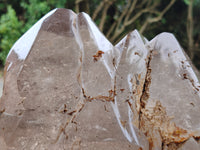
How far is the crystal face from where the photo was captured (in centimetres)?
107

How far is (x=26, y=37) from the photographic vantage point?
4.12 ft

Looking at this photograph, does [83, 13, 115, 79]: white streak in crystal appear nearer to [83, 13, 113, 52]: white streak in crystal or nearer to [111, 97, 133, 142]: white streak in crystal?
[83, 13, 113, 52]: white streak in crystal

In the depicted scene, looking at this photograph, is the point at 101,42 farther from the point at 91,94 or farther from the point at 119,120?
the point at 119,120

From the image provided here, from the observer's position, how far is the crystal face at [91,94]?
1.07 m

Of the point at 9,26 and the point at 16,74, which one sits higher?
the point at 16,74

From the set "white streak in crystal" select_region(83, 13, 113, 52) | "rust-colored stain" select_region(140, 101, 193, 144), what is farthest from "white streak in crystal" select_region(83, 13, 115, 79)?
"rust-colored stain" select_region(140, 101, 193, 144)

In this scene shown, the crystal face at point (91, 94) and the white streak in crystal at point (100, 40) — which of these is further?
the white streak in crystal at point (100, 40)

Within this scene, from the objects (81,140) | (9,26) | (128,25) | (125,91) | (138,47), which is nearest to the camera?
(81,140)

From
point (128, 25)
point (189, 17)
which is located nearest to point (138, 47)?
point (128, 25)

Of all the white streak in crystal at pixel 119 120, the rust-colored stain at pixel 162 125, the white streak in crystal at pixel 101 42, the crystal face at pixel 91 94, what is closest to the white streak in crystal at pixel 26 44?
the crystal face at pixel 91 94

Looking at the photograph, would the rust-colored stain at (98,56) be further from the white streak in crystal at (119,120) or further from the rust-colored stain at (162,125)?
the rust-colored stain at (162,125)

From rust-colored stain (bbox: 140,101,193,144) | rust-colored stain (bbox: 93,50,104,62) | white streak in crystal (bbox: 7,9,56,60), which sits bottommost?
rust-colored stain (bbox: 140,101,193,144)

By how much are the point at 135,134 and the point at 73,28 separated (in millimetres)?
695

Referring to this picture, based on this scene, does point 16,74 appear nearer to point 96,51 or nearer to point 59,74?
point 59,74
